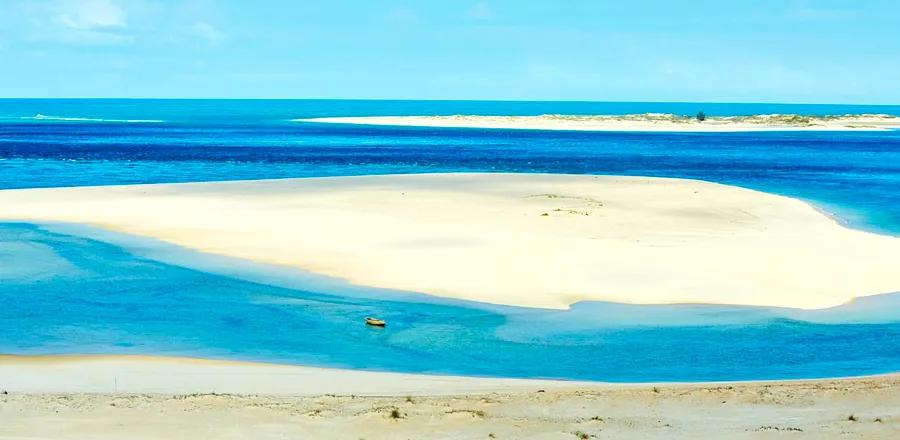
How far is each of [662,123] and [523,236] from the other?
11633cm

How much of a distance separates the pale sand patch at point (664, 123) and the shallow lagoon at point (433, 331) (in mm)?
112357

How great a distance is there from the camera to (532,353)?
1769 cm

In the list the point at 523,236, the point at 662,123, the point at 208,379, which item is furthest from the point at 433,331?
the point at 662,123

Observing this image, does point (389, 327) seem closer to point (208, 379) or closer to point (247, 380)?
point (247, 380)

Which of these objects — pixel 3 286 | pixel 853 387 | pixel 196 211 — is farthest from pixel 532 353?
pixel 196 211

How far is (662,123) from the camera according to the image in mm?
143750

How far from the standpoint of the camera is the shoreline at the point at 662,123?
440 feet

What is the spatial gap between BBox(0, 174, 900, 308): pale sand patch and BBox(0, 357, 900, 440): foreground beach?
7153 millimetres

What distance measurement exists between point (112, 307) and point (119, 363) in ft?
17.0

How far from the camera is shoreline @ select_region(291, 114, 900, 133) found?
13425 cm

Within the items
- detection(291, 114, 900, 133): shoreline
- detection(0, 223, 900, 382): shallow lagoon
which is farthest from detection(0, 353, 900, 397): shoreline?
detection(291, 114, 900, 133): shoreline

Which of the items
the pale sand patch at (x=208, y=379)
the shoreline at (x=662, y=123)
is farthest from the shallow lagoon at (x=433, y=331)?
the shoreline at (x=662, y=123)

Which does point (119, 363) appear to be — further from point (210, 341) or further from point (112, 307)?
point (112, 307)

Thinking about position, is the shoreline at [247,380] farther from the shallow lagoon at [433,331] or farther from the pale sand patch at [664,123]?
the pale sand patch at [664,123]
